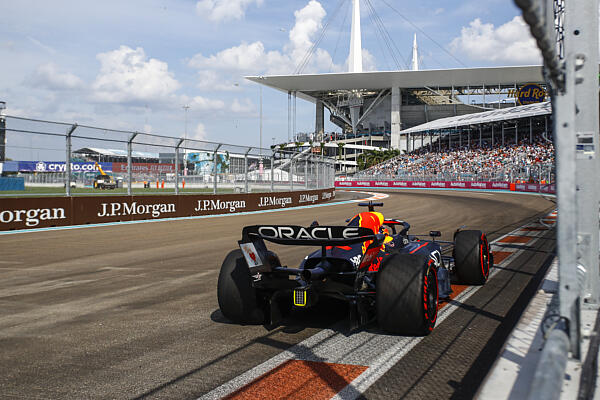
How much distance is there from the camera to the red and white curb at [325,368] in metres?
3.30

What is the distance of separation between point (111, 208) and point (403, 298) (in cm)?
1384

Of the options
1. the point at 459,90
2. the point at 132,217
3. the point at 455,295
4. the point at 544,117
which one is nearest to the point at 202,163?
the point at 132,217

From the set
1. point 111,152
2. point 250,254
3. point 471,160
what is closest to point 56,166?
point 111,152

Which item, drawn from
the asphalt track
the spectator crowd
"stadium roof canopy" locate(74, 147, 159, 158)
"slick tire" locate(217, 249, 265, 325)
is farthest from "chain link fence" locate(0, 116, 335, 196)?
the spectator crowd

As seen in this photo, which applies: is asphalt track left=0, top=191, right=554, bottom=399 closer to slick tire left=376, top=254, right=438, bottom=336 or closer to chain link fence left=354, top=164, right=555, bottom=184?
slick tire left=376, top=254, right=438, bottom=336

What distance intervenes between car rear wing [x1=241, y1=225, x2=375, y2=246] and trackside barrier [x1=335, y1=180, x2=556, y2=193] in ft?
104

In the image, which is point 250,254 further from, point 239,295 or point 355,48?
point 355,48

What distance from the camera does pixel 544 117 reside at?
174 ft

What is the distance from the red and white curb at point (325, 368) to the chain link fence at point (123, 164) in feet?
39.9

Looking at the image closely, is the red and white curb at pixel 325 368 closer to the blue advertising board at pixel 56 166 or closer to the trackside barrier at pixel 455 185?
the blue advertising board at pixel 56 166

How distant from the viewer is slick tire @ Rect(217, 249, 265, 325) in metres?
4.71

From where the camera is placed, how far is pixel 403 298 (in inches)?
169

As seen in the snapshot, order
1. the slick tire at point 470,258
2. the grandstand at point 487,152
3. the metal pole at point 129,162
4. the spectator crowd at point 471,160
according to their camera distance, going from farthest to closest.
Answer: the spectator crowd at point 471,160, the grandstand at point 487,152, the metal pole at point 129,162, the slick tire at point 470,258

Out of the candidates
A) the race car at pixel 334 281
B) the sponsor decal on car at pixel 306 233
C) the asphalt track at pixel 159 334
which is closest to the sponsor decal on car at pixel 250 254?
the race car at pixel 334 281
